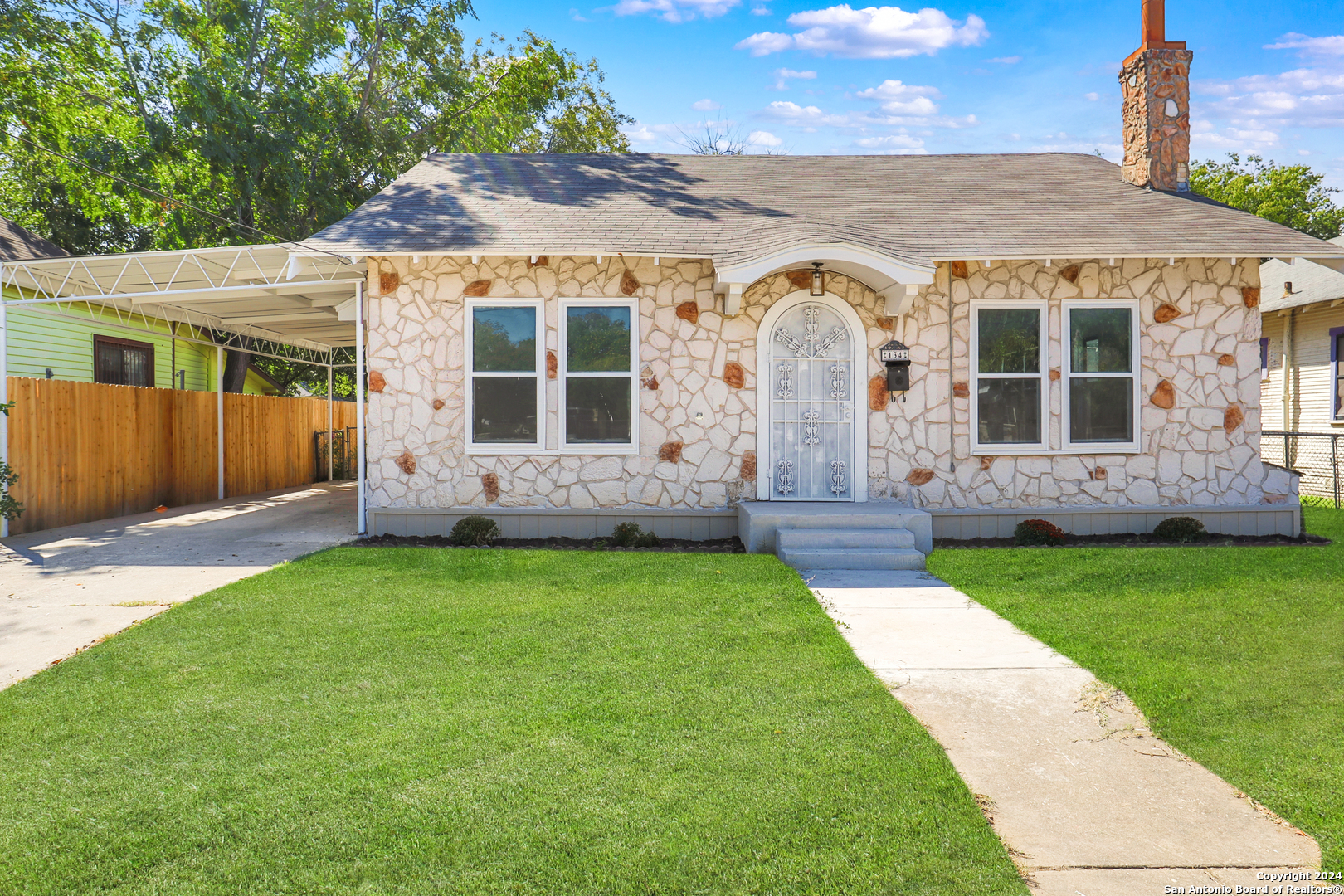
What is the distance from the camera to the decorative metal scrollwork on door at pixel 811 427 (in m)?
9.10

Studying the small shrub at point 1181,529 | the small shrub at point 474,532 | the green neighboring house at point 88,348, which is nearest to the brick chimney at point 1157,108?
the small shrub at point 1181,529

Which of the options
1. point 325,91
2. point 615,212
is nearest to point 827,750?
point 615,212

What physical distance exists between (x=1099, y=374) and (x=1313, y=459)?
883 centimetres

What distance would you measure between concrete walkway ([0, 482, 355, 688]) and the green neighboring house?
309 cm

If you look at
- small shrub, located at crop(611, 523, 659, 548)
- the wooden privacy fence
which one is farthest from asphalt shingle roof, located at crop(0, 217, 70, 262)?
small shrub, located at crop(611, 523, 659, 548)

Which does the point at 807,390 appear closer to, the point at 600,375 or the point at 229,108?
the point at 600,375

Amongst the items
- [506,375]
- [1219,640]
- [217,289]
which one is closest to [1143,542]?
[1219,640]

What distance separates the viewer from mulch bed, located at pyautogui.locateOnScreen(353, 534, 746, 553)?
851 cm

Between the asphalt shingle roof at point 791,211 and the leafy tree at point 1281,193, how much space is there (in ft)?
65.3

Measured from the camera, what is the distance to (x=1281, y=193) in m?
26.2

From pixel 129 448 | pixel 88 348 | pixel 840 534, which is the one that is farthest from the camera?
pixel 88 348

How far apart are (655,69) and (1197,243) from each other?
50.3 ft

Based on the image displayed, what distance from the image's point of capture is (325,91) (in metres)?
17.5

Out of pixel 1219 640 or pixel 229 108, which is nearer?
pixel 1219 640
